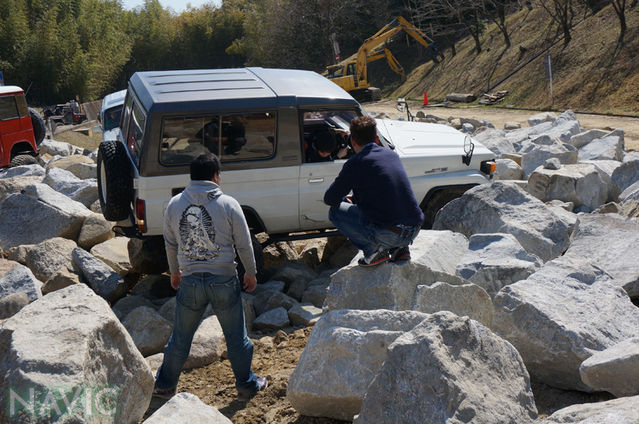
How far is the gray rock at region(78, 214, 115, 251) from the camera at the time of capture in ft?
28.7

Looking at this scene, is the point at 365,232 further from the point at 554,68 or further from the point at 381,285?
the point at 554,68

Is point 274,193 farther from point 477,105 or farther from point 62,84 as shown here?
point 62,84

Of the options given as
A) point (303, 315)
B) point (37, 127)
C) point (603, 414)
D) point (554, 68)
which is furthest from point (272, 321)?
point (554, 68)

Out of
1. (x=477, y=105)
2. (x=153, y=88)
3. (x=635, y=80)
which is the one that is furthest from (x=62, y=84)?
(x=153, y=88)

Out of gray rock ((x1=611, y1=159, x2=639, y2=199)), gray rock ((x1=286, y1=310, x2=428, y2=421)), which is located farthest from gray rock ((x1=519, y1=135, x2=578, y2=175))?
gray rock ((x1=286, y1=310, x2=428, y2=421))

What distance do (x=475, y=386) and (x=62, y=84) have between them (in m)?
39.4

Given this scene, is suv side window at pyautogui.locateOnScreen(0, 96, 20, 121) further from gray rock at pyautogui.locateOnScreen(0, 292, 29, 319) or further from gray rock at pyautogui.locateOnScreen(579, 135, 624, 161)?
gray rock at pyautogui.locateOnScreen(579, 135, 624, 161)

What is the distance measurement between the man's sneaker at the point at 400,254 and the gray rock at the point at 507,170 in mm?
5647

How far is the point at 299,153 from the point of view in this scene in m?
7.32

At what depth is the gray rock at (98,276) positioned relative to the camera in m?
7.32

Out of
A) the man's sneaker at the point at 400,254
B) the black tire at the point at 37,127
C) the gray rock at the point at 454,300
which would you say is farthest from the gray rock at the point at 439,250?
the black tire at the point at 37,127

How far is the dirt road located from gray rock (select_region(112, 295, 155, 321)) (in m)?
10.4

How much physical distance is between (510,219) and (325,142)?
209 cm

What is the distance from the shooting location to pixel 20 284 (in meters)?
6.66
